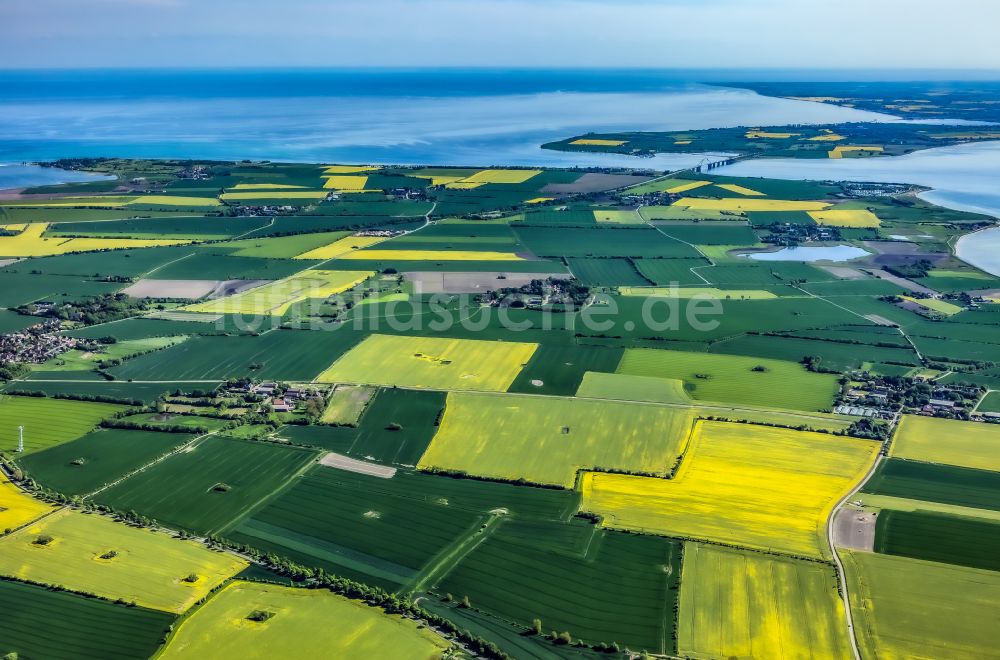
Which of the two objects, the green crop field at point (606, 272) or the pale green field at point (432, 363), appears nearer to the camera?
the pale green field at point (432, 363)

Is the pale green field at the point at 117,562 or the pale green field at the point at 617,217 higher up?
the pale green field at the point at 617,217

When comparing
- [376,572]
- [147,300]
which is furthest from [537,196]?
[376,572]

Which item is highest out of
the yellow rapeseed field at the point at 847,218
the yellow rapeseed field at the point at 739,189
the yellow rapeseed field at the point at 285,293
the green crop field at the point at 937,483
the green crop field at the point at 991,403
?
the yellow rapeseed field at the point at 739,189

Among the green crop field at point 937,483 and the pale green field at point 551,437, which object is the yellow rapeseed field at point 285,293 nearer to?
the pale green field at point 551,437

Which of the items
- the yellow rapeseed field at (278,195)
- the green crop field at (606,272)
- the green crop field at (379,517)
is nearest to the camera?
the green crop field at (379,517)

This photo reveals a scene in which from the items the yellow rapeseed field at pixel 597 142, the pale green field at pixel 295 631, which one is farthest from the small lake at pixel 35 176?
the pale green field at pixel 295 631

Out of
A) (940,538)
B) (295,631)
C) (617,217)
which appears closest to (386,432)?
(295,631)
